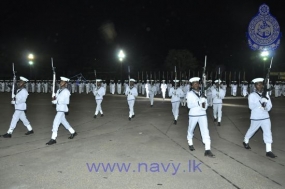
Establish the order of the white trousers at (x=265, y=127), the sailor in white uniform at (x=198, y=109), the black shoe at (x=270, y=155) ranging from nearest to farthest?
the black shoe at (x=270, y=155) < the white trousers at (x=265, y=127) < the sailor in white uniform at (x=198, y=109)

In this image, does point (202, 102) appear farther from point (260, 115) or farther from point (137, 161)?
point (137, 161)

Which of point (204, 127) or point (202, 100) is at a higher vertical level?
point (202, 100)

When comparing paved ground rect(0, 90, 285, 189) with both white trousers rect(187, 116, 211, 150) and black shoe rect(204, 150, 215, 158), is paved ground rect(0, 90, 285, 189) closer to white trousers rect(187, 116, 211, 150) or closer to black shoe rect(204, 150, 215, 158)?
black shoe rect(204, 150, 215, 158)

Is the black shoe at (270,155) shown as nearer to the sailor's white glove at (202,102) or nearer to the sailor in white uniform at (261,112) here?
the sailor in white uniform at (261,112)

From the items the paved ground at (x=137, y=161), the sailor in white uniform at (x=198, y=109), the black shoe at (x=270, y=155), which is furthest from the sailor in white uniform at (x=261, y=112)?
the sailor in white uniform at (x=198, y=109)

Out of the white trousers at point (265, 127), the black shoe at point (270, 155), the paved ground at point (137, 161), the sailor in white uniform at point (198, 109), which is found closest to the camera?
the paved ground at point (137, 161)

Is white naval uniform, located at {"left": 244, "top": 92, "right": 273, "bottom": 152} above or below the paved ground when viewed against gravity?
above

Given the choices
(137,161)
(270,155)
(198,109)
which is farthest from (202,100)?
(137,161)

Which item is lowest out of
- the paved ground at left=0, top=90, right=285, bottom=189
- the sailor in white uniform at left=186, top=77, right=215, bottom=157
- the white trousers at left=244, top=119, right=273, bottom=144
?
the paved ground at left=0, top=90, right=285, bottom=189

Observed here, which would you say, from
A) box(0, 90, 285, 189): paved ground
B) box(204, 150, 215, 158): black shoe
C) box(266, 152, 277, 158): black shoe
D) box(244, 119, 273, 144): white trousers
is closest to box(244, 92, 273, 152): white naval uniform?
box(244, 119, 273, 144): white trousers

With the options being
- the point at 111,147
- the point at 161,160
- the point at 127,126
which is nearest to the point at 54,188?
the point at 161,160

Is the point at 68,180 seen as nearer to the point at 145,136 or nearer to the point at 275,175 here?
the point at 275,175

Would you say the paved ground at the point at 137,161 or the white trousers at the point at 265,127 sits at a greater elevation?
the white trousers at the point at 265,127

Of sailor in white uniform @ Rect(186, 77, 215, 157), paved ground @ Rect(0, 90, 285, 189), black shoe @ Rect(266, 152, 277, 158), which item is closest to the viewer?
paved ground @ Rect(0, 90, 285, 189)
